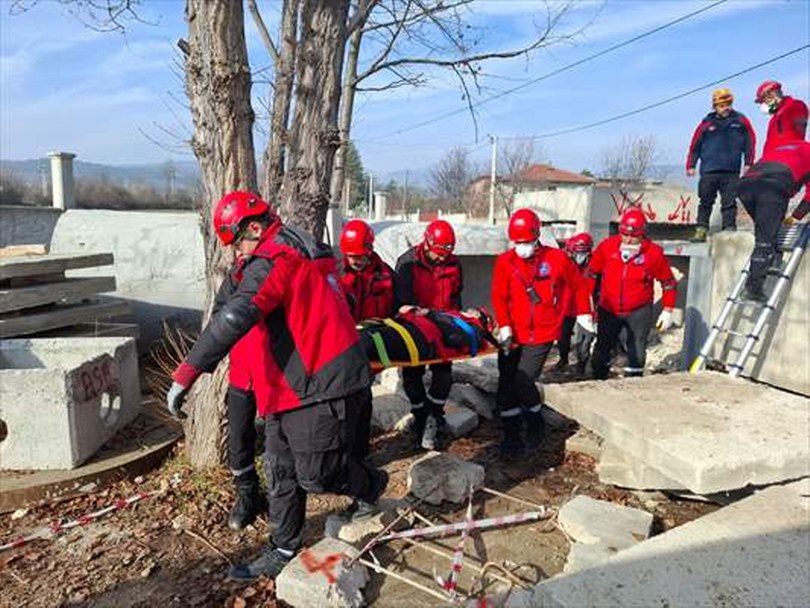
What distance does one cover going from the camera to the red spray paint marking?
9.69ft

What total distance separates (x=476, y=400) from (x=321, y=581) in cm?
326

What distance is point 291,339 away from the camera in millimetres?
3061

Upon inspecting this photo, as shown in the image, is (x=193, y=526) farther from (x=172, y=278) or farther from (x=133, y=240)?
(x=133, y=240)

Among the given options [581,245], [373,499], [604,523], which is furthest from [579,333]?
[373,499]

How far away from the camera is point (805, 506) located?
11.1 ft

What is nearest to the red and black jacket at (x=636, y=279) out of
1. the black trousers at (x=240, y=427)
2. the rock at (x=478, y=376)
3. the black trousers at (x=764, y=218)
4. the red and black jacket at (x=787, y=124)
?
the black trousers at (x=764, y=218)

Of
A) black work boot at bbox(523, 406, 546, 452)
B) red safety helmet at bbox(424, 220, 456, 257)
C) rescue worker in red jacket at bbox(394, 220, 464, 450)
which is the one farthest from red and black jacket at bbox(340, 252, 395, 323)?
black work boot at bbox(523, 406, 546, 452)

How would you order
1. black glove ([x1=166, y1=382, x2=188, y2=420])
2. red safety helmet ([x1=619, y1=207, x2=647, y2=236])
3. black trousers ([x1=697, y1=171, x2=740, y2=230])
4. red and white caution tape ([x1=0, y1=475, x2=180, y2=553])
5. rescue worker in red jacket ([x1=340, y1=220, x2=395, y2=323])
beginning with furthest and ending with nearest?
black trousers ([x1=697, y1=171, x2=740, y2=230])
red safety helmet ([x1=619, y1=207, x2=647, y2=236])
rescue worker in red jacket ([x1=340, y1=220, x2=395, y2=323])
red and white caution tape ([x1=0, y1=475, x2=180, y2=553])
black glove ([x1=166, y1=382, x2=188, y2=420])

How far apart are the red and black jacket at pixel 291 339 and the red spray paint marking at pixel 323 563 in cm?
71

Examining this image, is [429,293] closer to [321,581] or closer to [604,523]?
[604,523]

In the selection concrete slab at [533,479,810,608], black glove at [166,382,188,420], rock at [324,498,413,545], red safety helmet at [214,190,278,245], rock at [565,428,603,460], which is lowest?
rock at [565,428,603,460]

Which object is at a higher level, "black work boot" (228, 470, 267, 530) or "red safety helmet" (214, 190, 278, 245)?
"red safety helmet" (214, 190, 278, 245)

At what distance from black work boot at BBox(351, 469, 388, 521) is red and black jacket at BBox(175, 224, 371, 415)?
0.69 m

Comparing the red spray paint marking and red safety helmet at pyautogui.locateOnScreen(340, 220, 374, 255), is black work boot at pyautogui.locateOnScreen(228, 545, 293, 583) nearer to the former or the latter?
the red spray paint marking
